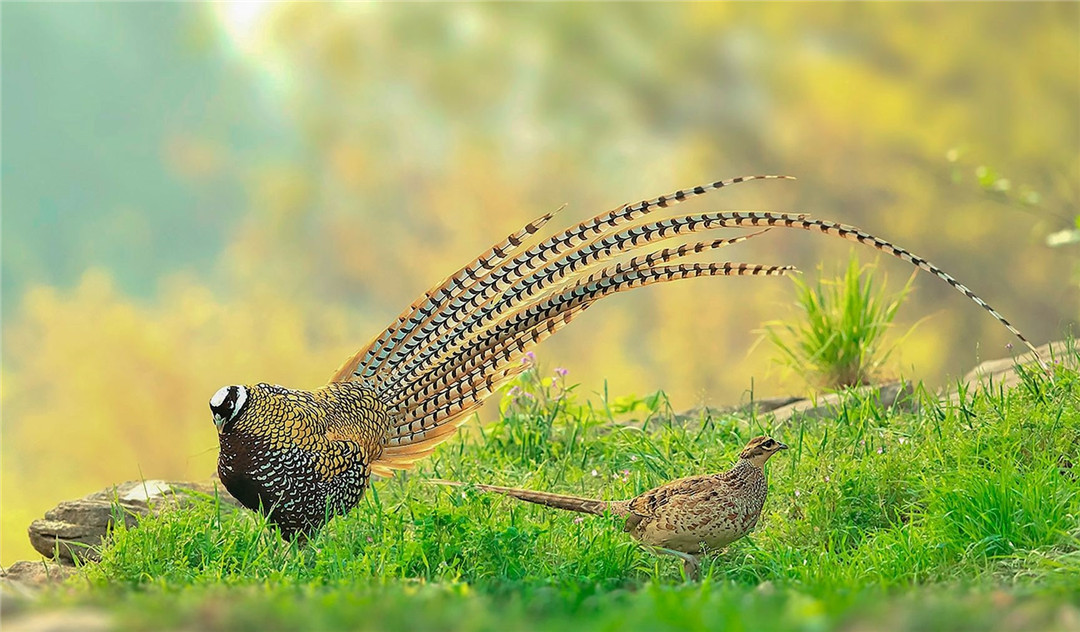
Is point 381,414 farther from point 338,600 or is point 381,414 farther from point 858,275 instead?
point 858,275

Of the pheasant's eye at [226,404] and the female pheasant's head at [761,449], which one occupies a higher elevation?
the pheasant's eye at [226,404]

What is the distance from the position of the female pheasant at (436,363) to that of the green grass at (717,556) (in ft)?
1.24

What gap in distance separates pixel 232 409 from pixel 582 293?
2.35 m

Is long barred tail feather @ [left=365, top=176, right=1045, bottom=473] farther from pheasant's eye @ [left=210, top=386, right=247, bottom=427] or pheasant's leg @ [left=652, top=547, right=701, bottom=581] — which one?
pheasant's leg @ [left=652, top=547, right=701, bottom=581]

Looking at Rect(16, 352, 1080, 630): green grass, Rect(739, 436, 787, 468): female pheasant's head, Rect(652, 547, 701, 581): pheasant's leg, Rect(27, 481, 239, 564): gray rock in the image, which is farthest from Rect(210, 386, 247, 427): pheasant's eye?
Rect(739, 436, 787, 468): female pheasant's head

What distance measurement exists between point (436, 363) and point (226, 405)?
1608 mm

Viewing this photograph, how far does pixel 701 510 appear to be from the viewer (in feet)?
20.9

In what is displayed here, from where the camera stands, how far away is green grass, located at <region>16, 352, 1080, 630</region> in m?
3.99

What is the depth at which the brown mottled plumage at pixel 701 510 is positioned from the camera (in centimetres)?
639

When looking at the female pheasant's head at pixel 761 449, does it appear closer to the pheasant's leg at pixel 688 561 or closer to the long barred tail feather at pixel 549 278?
the pheasant's leg at pixel 688 561

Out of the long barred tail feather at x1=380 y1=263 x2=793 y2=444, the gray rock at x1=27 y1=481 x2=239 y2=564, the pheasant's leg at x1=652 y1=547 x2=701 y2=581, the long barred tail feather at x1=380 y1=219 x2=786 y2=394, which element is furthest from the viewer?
the gray rock at x1=27 y1=481 x2=239 y2=564

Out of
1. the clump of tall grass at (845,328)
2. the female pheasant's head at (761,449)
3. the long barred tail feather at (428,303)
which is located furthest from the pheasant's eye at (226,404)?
the clump of tall grass at (845,328)

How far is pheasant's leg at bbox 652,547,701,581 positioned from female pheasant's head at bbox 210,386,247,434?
2.62 m

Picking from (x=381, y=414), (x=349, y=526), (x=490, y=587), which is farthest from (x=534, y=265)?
(x=490, y=587)
